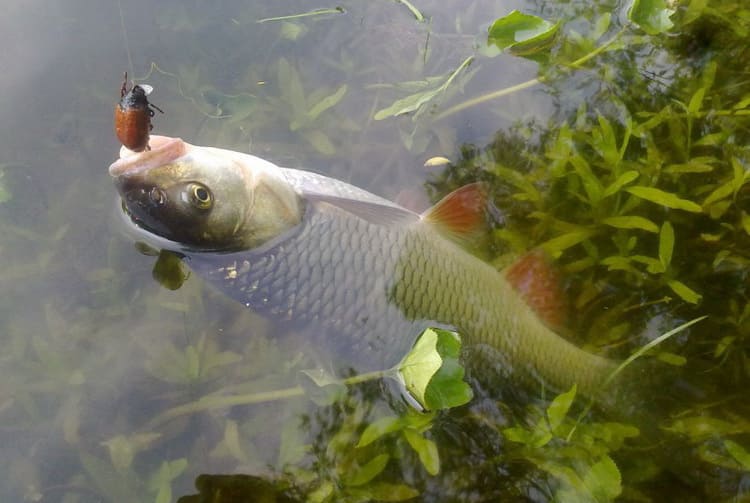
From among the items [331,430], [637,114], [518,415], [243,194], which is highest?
[637,114]

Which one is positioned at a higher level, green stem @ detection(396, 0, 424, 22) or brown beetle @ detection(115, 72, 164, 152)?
green stem @ detection(396, 0, 424, 22)

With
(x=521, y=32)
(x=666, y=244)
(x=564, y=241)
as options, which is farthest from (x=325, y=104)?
(x=666, y=244)

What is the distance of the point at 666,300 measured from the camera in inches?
109

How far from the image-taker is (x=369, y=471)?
2.42 metres

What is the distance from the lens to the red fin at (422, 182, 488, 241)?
9.15 ft

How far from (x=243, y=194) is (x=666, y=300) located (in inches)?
82.5

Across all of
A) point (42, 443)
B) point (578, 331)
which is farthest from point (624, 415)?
point (42, 443)

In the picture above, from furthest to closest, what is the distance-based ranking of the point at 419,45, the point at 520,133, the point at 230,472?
the point at 419,45, the point at 520,133, the point at 230,472

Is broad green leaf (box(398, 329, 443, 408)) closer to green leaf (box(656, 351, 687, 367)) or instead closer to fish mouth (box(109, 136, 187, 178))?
green leaf (box(656, 351, 687, 367))

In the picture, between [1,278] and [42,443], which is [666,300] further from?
[1,278]

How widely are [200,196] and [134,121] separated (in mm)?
392

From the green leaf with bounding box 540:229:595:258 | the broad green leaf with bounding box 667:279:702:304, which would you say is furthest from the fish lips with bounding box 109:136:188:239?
the broad green leaf with bounding box 667:279:702:304

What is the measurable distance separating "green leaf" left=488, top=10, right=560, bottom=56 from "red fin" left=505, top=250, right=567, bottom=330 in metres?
1.36

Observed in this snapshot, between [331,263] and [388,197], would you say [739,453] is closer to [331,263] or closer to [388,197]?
[331,263]
